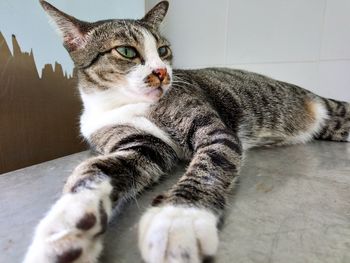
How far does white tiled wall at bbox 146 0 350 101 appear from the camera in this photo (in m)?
1.52

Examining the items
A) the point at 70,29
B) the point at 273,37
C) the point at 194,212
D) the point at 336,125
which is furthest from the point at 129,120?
the point at 273,37

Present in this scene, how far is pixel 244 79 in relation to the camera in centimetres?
133

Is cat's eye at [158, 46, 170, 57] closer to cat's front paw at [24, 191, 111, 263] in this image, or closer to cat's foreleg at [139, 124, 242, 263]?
cat's foreleg at [139, 124, 242, 263]

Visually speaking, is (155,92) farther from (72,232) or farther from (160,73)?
(72,232)

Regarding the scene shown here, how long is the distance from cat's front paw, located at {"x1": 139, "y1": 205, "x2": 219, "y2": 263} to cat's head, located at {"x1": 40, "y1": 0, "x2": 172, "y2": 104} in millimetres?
501

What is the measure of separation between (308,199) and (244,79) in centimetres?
79

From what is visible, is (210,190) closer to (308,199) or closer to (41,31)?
(308,199)

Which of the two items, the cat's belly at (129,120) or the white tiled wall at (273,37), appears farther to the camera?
the white tiled wall at (273,37)

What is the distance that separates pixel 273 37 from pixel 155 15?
0.81 metres

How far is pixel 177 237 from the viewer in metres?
0.41

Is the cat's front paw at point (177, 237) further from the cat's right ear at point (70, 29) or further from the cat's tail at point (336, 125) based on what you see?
the cat's tail at point (336, 125)

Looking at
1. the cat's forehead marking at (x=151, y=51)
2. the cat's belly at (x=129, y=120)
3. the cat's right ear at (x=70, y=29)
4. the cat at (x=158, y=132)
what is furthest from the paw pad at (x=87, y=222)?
the cat's right ear at (x=70, y=29)

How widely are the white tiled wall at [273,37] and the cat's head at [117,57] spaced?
0.87m

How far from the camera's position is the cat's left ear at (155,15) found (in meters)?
1.15
